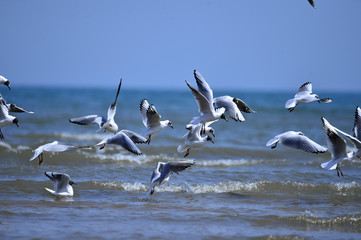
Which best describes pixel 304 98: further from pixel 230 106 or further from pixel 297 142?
pixel 230 106

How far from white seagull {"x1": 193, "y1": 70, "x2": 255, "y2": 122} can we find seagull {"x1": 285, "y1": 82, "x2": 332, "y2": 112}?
624mm

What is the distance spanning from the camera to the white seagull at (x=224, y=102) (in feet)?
24.2

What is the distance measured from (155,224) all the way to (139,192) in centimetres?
195

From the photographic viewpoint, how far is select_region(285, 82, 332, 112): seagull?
7.76 metres

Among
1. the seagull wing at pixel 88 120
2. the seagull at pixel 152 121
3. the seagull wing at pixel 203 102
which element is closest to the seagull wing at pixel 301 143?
the seagull wing at pixel 203 102

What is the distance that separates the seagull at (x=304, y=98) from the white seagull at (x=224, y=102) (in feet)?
2.05

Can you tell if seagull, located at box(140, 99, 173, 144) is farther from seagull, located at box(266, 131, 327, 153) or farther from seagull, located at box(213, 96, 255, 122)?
seagull, located at box(266, 131, 327, 153)

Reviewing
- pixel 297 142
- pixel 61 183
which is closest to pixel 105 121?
pixel 61 183

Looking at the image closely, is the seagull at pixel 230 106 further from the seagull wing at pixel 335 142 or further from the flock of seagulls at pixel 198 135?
the seagull wing at pixel 335 142

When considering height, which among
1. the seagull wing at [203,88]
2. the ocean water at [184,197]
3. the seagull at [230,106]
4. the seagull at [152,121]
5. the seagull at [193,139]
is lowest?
the ocean water at [184,197]

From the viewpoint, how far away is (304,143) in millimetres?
7426

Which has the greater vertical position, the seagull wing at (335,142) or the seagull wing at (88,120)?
the seagull wing at (335,142)

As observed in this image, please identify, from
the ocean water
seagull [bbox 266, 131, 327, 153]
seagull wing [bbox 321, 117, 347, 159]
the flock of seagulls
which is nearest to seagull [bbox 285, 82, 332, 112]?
the flock of seagulls

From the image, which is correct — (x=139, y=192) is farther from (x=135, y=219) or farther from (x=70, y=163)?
(x=70, y=163)
